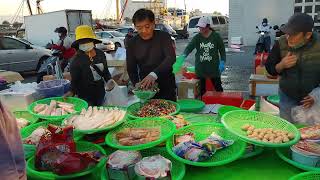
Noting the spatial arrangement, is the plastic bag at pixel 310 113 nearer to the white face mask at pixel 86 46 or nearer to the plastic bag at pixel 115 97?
the plastic bag at pixel 115 97

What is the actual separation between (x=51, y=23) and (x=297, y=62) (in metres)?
15.6

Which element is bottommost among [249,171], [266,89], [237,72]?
[237,72]

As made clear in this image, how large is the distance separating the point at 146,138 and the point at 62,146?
532mm

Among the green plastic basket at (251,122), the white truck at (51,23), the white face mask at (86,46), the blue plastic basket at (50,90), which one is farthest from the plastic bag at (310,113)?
the white truck at (51,23)

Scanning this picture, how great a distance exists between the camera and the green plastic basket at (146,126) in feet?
6.16

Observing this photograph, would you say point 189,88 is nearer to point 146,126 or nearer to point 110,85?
point 110,85

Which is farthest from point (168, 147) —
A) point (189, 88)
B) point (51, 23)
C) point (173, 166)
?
point (51, 23)

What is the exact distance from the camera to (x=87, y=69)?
3.29 meters

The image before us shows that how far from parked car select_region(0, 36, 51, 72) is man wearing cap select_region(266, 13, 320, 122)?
33.4 feet

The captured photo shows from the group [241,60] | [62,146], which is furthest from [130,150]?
[241,60]

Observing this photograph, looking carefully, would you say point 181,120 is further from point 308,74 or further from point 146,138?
point 308,74

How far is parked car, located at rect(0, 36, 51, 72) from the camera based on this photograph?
35.2 feet

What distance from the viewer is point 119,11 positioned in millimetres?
40281

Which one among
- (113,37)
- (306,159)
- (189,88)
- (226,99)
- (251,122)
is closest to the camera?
(306,159)
